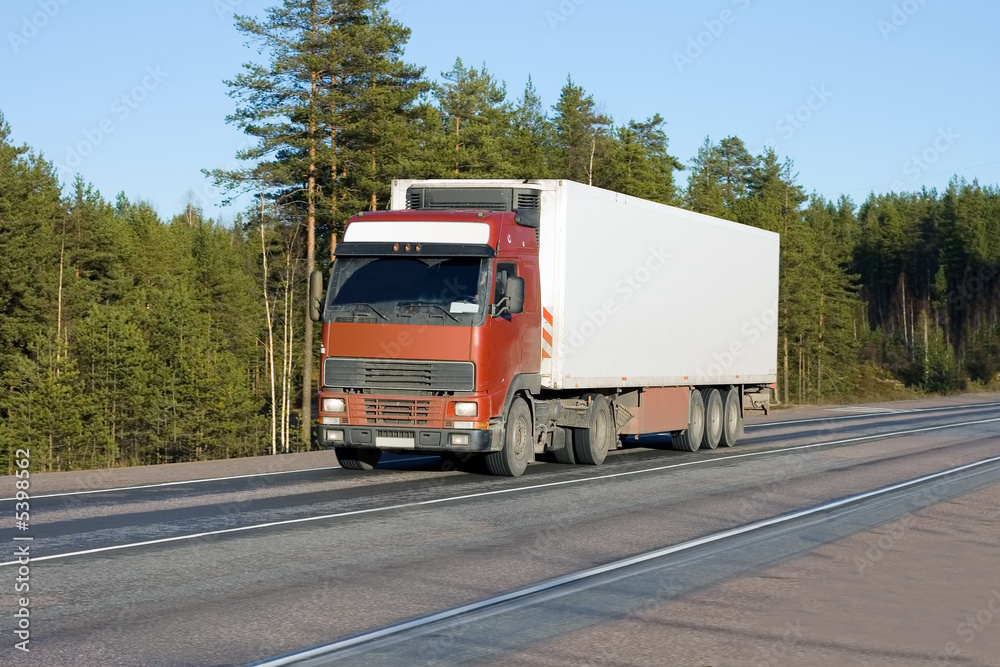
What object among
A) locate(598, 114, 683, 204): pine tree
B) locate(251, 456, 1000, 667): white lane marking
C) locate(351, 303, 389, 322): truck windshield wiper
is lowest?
locate(251, 456, 1000, 667): white lane marking

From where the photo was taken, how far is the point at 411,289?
50.8ft

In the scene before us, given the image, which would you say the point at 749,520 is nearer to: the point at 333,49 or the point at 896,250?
the point at 333,49

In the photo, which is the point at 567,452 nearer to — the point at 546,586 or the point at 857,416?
the point at 546,586

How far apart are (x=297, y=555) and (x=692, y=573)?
3.07m

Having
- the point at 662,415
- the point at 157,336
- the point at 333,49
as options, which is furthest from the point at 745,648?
the point at 157,336

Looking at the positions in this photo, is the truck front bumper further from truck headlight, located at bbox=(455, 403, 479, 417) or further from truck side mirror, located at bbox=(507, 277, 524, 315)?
truck side mirror, located at bbox=(507, 277, 524, 315)

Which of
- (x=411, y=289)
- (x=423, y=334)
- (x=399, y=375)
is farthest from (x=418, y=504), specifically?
(x=411, y=289)

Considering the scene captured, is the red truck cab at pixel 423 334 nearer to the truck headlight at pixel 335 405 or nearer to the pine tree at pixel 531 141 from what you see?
the truck headlight at pixel 335 405

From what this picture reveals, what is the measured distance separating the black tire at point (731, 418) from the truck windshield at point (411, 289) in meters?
9.62

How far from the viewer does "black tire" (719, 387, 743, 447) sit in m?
23.7

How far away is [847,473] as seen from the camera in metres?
18.3

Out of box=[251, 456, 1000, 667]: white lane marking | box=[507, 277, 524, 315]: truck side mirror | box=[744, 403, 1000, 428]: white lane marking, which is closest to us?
box=[251, 456, 1000, 667]: white lane marking

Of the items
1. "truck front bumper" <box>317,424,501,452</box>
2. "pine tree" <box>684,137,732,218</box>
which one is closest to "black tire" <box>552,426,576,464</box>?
"truck front bumper" <box>317,424,501,452</box>

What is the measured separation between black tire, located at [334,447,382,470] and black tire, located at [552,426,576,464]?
2.89 m
